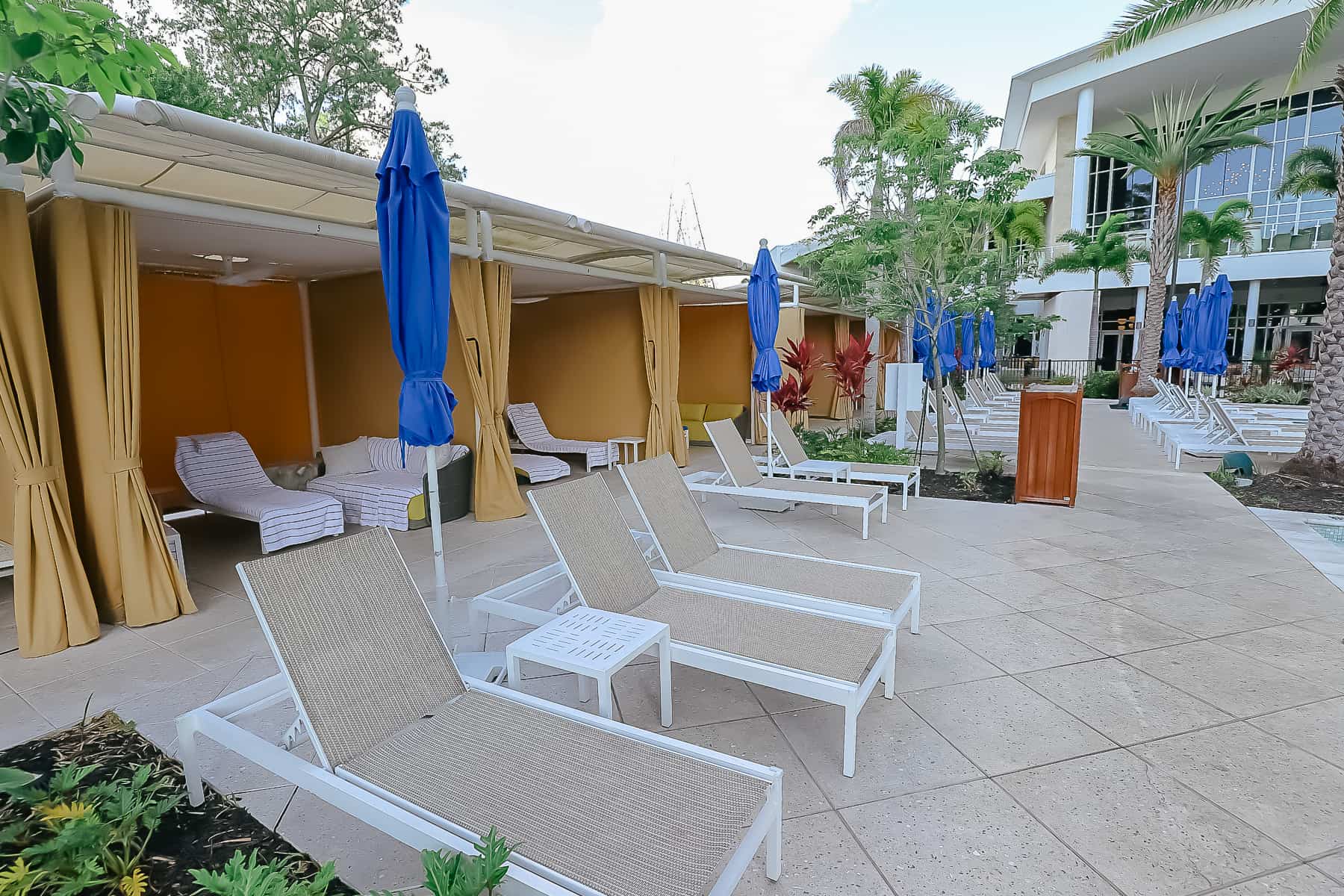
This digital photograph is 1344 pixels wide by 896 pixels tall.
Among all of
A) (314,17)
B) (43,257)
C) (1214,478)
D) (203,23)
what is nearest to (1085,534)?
(1214,478)

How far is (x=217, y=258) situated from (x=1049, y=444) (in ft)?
26.2

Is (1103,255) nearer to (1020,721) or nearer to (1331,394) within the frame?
(1331,394)

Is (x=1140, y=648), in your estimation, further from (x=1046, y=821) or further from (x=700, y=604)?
(x=700, y=604)

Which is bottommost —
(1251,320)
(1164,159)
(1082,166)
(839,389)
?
(839,389)

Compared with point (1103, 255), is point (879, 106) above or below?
above

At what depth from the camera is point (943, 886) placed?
194 cm

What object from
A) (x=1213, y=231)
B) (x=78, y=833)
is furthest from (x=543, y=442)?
(x=1213, y=231)

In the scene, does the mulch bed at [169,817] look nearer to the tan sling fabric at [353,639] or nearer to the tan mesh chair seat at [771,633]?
the tan sling fabric at [353,639]

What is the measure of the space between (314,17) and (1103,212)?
85.6 feet

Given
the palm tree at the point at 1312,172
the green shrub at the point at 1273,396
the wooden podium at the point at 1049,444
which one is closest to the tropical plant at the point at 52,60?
the wooden podium at the point at 1049,444

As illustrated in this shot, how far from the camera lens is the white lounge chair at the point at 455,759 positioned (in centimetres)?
165

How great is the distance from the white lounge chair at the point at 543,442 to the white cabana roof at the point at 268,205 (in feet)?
5.87

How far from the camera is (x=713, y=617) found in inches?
121

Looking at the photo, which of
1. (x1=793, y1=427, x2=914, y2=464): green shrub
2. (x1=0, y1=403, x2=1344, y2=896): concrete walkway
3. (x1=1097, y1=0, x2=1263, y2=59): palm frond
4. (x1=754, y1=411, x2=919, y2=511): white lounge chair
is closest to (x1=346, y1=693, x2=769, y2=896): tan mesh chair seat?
(x1=0, y1=403, x2=1344, y2=896): concrete walkway
